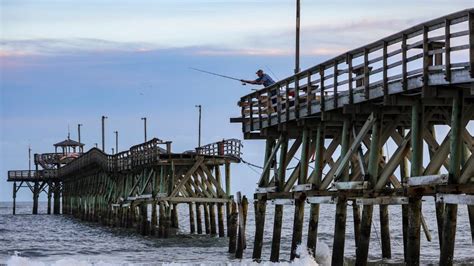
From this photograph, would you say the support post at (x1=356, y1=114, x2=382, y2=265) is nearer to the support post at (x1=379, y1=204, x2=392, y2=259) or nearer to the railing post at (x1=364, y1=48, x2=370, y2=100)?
the railing post at (x1=364, y1=48, x2=370, y2=100)

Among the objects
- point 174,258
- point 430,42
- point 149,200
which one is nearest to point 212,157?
point 149,200

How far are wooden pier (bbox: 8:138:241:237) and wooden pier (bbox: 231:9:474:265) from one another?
16028 millimetres

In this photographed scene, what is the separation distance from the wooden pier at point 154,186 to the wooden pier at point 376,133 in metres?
16.0

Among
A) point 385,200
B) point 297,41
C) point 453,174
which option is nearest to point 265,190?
point 297,41

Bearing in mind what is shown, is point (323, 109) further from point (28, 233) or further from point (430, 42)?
point (28, 233)

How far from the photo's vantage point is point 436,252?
40.2 metres

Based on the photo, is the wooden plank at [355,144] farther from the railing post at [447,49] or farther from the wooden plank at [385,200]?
the railing post at [447,49]

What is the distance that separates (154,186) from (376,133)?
29929mm

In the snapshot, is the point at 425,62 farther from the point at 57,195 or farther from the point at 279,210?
the point at 57,195

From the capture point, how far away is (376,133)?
2353 centimetres

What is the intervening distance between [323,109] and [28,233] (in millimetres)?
42880

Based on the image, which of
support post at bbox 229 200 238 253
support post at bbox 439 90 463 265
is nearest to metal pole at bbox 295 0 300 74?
support post at bbox 229 200 238 253

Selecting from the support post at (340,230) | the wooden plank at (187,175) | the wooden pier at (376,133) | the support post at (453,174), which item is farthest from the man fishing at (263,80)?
the wooden plank at (187,175)

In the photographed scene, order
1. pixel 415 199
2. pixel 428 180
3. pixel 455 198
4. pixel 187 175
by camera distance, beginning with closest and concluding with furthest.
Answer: pixel 455 198
pixel 428 180
pixel 415 199
pixel 187 175
